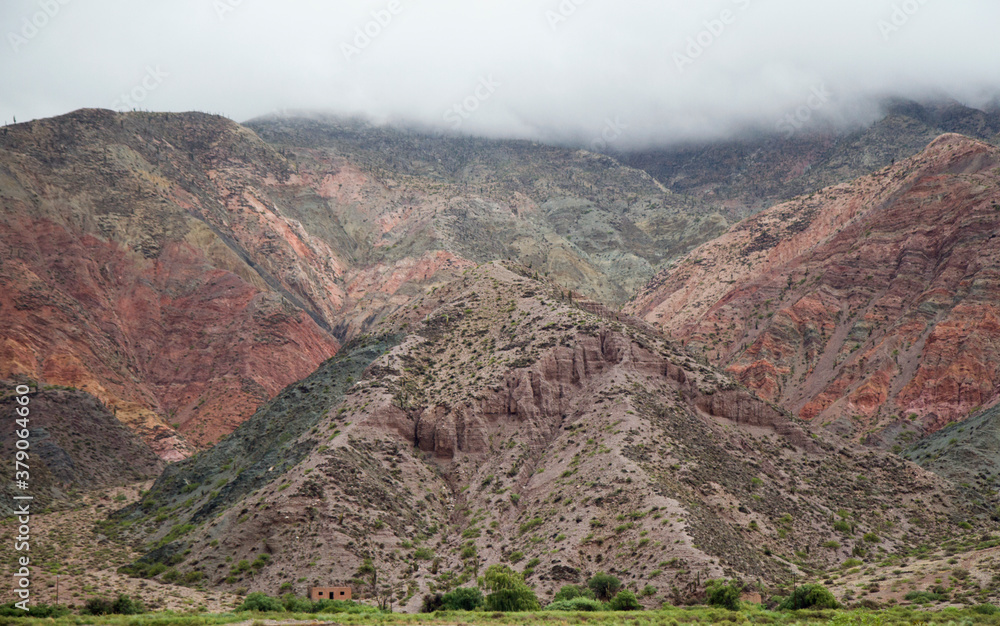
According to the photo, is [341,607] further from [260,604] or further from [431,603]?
[431,603]

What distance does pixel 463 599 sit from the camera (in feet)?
200

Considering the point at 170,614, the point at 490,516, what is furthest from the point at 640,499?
the point at 170,614

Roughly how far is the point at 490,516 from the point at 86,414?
60.0 metres

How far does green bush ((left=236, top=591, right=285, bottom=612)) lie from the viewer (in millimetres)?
59406

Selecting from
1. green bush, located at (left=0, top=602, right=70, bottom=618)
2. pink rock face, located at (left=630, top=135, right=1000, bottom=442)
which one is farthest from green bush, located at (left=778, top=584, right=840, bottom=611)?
pink rock face, located at (left=630, top=135, right=1000, bottom=442)

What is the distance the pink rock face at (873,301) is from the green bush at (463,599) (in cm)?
6447

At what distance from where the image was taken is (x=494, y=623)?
51.8m

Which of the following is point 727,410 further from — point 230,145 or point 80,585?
point 230,145

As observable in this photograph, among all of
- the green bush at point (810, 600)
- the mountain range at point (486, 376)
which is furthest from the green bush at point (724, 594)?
the green bush at point (810, 600)

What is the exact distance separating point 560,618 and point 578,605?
15.1ft

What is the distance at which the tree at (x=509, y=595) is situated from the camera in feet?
192

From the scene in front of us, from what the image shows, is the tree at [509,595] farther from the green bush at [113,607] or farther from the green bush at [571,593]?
the green bush at [113,607]

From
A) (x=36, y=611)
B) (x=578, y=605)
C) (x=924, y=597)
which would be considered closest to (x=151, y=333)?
(x=36, y=611)

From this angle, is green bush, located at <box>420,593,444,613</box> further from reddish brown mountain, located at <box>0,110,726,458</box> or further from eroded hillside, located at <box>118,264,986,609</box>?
reddish brown mountain, located at <box>0,110,726,458</box>
